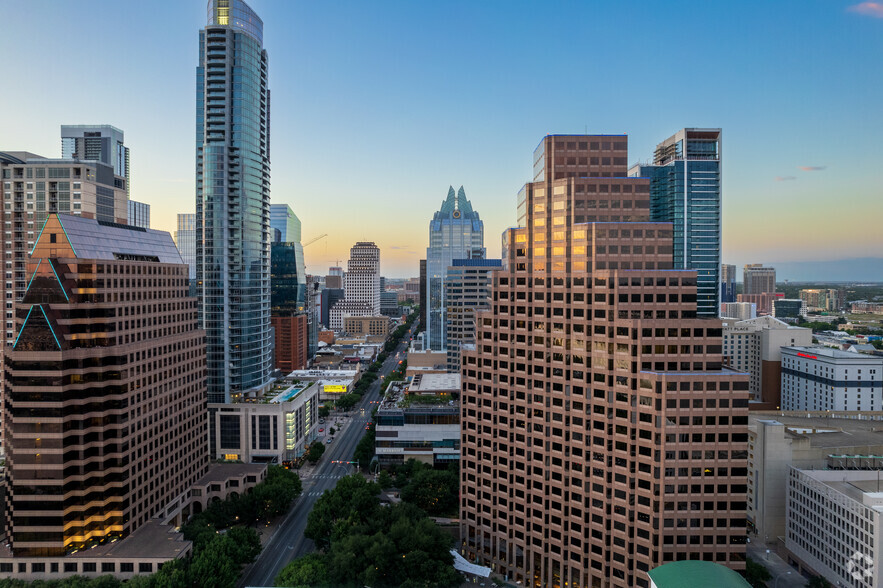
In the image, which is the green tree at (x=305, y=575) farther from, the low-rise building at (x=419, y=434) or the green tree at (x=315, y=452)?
the green tree at (x=315, y=452)

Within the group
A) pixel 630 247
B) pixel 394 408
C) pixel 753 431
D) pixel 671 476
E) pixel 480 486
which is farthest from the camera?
pixel 394 408

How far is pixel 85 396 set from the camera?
91.1 m

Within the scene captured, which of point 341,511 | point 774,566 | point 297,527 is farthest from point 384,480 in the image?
point 774,566

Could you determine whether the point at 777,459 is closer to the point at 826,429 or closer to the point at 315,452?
the point at 826,429

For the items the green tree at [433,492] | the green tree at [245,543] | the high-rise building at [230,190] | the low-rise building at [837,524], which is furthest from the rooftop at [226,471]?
the low-rise building at [837,524]

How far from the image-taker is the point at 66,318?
3543 inches

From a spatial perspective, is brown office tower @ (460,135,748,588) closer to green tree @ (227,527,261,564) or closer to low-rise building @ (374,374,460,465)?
green tree @ (227,527,261,564)

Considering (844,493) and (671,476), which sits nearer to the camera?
(671,476)

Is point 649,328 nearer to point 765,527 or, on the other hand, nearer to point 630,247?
point 630,247

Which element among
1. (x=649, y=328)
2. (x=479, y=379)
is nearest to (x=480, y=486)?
(x=479, y=379)

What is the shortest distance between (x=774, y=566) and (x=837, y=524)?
1979 centimetres

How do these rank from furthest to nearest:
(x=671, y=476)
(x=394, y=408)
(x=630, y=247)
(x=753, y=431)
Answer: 1. (x=394, y=408)
2. (x=753, y=431)
3. (x=630, y=247)
4. (x=671, y=476)

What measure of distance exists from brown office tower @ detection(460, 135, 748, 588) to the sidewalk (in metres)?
26.2

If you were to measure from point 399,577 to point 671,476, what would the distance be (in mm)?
48224
